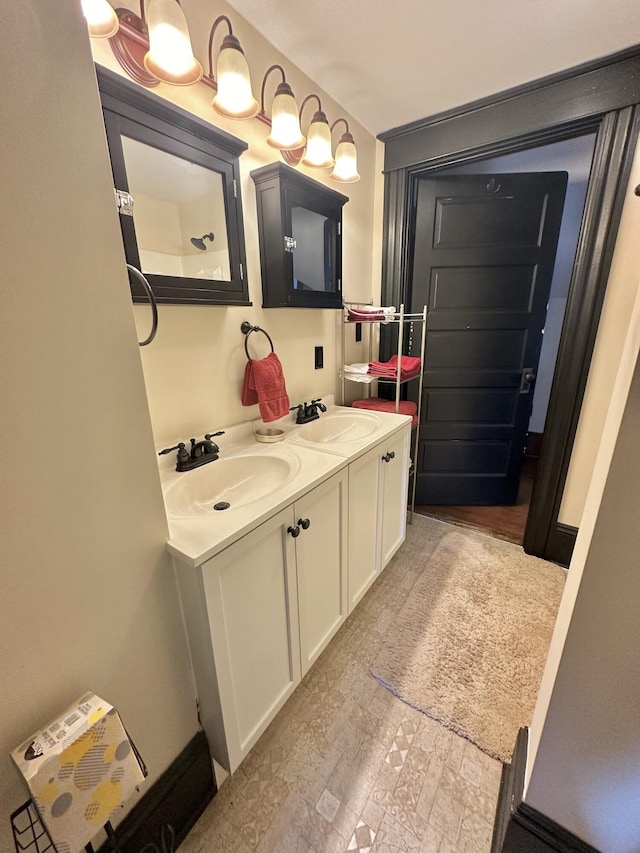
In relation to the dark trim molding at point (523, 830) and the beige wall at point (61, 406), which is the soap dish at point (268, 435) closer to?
the beige wall at point (61, 406)

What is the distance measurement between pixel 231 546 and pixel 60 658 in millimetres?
357

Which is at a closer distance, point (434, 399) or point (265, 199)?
point (265, 199)

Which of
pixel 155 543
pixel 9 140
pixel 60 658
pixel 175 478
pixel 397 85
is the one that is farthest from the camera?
pixel 397 85

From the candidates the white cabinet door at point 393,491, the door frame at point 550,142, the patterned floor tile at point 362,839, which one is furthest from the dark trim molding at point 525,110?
the patterned floor tile at point 362,839

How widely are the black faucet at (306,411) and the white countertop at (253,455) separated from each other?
0.04 meters

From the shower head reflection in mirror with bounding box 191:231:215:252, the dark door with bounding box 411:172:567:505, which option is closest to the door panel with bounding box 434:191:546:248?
the dark door with bounding box 411:172:567:505

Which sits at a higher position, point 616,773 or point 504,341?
point 504,341

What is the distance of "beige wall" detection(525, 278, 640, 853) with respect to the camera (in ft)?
2.01

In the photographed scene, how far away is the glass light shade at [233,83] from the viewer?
998mm

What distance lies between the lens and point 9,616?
1.83 ft

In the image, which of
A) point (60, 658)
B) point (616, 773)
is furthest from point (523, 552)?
point (60, 658)

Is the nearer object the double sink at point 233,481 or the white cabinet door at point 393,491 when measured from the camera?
the double sink at point 233,481

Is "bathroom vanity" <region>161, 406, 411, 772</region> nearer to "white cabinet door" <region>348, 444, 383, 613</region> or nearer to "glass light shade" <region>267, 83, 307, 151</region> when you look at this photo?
"white cabinet door" <region>348, 444, 383, 613</region>

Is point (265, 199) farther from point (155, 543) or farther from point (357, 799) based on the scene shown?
point (357, 799)
